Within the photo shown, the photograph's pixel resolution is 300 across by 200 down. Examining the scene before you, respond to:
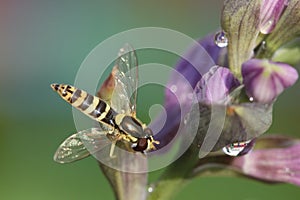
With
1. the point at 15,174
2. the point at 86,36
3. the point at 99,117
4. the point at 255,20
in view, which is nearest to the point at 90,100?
the point at 99,117

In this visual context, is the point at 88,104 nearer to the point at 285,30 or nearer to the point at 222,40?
the point at 222,40

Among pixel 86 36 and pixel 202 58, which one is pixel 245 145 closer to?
pixel 202 58

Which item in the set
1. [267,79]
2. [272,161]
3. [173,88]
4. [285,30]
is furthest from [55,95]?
[267,79]

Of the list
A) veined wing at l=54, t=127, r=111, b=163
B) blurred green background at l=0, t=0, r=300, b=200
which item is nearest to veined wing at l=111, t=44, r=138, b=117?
veined wing at l=54, t=127, r=111, b=163

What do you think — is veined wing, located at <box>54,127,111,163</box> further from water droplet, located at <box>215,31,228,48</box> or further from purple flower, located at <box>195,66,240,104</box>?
water droplet, located at <box>215,31,228,48</box>

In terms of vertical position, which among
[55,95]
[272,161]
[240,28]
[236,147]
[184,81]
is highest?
[240,28]

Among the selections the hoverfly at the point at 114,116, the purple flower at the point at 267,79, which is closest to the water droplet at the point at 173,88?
the hoverfly at the point at 114,116
